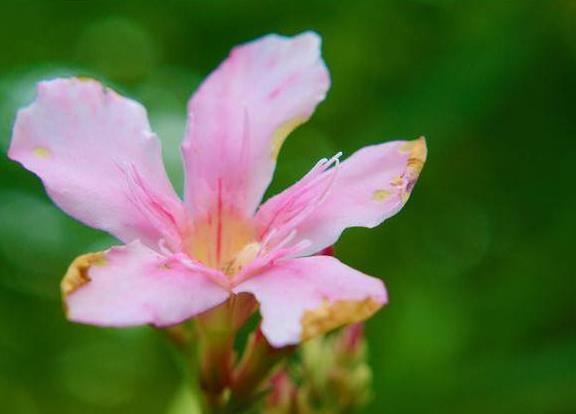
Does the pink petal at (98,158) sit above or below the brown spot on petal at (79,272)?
above

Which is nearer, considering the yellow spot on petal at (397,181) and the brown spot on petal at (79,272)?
the brown spot on petal at (79,272)

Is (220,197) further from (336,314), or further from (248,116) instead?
(336,314)

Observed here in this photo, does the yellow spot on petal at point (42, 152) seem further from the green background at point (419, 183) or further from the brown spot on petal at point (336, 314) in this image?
the green background at point (419, 183)

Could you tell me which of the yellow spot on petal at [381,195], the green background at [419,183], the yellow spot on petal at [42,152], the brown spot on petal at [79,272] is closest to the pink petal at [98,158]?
the yellow spot on petal at [42,152]

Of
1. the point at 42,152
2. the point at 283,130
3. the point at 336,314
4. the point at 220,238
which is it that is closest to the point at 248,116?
the point at 283,130

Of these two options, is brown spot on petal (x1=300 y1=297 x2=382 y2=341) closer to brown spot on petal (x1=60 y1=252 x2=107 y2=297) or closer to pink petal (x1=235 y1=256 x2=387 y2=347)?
pink petal (x1=235 y1=256 x2=387 y2=347)

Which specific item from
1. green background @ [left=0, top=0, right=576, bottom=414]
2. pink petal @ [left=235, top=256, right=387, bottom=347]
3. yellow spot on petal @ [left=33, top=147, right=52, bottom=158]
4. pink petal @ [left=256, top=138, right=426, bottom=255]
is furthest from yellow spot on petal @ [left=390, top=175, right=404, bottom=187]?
green background @ [left=0, top=0, right=576, bottom=414]

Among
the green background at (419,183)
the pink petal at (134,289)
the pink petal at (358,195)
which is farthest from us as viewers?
the green background at (419,183)
